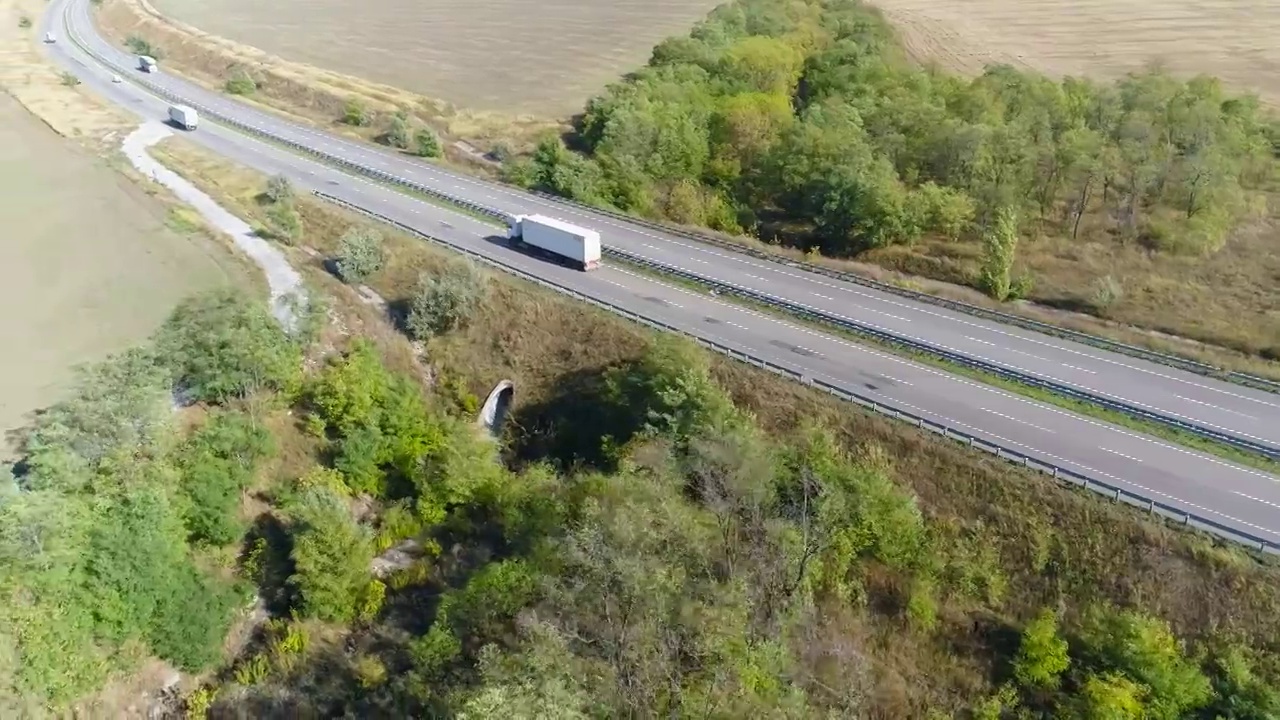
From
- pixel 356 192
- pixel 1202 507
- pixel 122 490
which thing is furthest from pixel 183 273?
pixel 1202 507

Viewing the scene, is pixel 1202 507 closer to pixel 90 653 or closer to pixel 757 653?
pixel 757 653

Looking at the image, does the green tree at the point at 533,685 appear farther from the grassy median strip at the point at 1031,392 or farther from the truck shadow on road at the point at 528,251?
the truck shadow on road at the point at 528,251

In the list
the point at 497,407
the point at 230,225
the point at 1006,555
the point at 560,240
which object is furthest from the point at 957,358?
the point at 230,225

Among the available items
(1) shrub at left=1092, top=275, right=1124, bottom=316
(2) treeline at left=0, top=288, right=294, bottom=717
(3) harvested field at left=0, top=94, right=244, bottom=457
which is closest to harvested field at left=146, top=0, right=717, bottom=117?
(3) harvested field at left=0, top=94, right=244, bottom=457

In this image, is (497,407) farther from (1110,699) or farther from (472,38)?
(472,38)

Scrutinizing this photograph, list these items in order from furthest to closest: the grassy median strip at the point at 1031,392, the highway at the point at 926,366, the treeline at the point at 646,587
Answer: the grassy median strip at the point at 1031,392 < the highway at the point at 926,366 < the treeline at the point at 646,587

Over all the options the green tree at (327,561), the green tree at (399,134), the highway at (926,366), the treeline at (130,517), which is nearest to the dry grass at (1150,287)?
the highway at (926,366)

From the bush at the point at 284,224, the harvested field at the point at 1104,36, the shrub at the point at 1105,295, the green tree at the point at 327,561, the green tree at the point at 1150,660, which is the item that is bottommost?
the green tree at the point at 327,561
